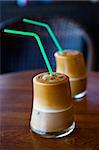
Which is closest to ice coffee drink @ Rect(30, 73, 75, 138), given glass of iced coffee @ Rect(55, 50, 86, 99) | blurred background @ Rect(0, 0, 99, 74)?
glass of iced coffee @ Rect(55, 50, 86, 99)

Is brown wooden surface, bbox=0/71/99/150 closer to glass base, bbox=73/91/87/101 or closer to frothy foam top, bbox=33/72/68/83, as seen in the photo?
glass base, bbox=73/91/87/101

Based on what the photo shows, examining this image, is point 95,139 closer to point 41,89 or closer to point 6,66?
point 41,89

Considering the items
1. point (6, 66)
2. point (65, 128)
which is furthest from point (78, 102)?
point (6, 66)

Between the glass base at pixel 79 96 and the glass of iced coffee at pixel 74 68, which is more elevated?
the glass of iced coffee at pixel 74 68

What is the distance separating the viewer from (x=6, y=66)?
1635 mm

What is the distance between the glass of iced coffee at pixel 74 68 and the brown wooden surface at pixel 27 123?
0.04m

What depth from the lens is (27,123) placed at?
763mm

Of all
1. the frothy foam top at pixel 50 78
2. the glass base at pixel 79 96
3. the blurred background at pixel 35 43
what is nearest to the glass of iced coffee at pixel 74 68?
the glass base at pixel 79 96

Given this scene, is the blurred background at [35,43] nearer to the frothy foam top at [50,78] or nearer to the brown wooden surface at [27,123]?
the brown wooden surface at [27,123]

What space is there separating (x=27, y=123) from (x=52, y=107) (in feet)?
0.37

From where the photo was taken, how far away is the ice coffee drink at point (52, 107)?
2.23ft

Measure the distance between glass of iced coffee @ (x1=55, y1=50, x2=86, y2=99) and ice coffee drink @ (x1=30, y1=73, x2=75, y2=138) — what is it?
199 millimetres

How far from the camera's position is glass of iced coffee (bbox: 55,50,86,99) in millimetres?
897

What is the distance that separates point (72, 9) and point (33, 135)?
1.84 metres
